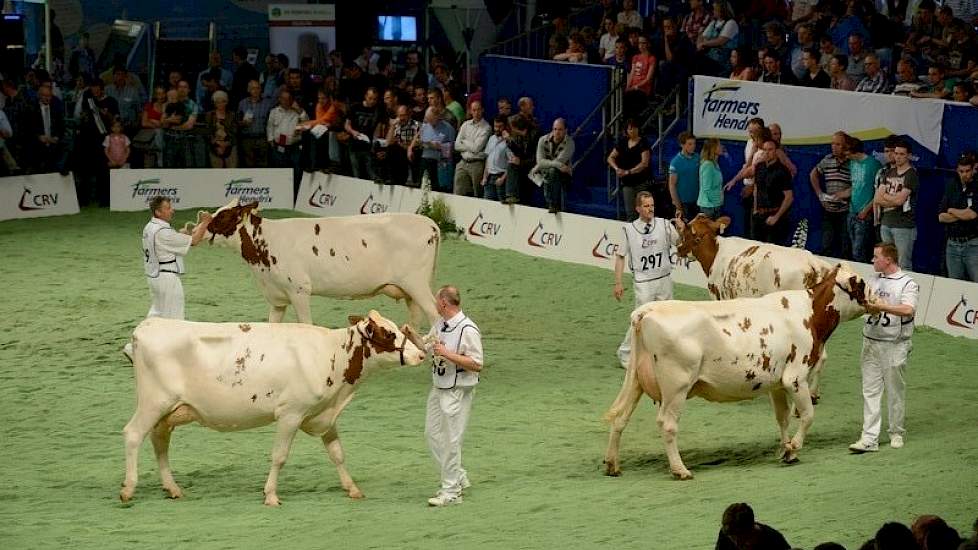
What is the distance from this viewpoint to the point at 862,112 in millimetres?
20984

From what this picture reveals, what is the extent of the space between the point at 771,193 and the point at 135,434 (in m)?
10.4

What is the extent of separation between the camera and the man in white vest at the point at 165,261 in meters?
16.8

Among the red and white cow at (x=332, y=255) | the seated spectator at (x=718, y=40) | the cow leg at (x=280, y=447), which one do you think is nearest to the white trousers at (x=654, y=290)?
the red and white cow at (x=332, y=255)

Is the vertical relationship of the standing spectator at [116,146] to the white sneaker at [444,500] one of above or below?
above

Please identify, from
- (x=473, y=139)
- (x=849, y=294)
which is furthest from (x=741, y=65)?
(x=849, y=294)

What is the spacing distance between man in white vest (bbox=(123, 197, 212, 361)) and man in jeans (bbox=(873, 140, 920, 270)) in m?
8.05

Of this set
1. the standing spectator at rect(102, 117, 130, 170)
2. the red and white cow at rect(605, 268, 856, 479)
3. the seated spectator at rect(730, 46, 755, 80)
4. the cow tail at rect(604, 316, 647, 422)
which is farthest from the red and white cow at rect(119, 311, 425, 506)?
the standing spectator at rect(102, 117, 130, 170)

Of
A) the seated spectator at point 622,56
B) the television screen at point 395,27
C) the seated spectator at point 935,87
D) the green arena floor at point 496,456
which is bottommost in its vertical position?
the green arena floor at point 496,456

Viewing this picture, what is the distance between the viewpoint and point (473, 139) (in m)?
25.2

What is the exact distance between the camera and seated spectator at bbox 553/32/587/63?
26516mm

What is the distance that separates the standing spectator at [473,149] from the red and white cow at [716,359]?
11.5 meters

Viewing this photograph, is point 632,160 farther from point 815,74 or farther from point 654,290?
point 654,290

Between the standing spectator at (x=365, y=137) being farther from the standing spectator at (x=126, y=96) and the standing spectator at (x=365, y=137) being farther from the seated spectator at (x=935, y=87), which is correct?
the seated spectator at (x=935, y=87)

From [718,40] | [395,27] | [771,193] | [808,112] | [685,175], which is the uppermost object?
[395,27]
